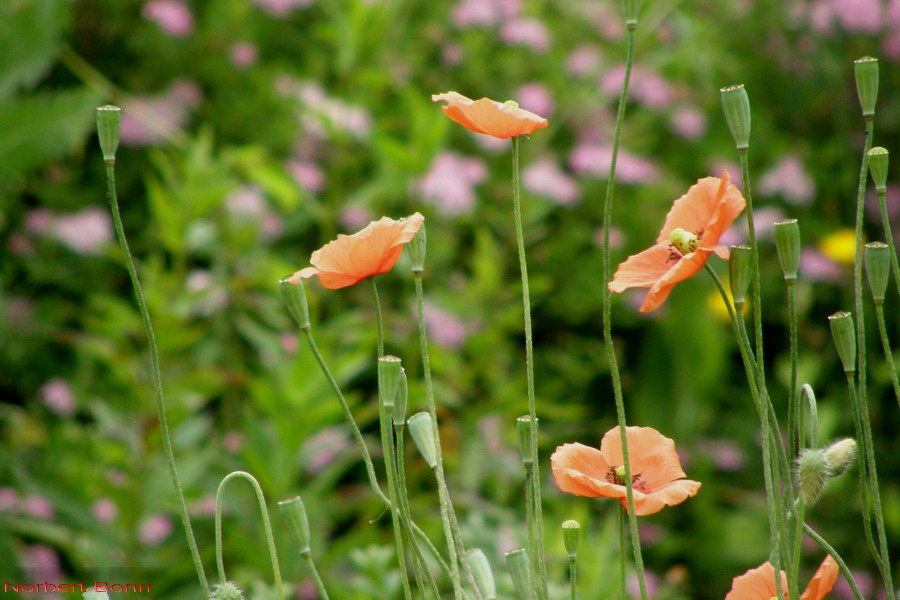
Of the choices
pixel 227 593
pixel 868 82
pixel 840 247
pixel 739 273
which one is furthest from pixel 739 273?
pixel 840 247

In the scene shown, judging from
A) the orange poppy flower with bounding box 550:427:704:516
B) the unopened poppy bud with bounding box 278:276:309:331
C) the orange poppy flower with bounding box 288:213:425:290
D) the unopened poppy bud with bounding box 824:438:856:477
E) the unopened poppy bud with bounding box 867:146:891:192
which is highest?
the unopened poppy bud with bounding box 867:146:891:192

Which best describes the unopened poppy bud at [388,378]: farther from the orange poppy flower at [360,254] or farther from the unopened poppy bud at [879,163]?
the unopened poppy bud at [879,163]

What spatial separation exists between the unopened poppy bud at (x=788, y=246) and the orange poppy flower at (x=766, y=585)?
0.12 metres

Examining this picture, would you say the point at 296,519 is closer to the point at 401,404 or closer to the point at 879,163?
the point at 401,404

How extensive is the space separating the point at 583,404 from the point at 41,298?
0.91m

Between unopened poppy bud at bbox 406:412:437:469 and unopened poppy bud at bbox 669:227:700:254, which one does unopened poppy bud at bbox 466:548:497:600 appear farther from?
unopened poppy bud at bbox 669:227:700:254

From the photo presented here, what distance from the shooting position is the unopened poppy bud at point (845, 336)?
0.38 meters

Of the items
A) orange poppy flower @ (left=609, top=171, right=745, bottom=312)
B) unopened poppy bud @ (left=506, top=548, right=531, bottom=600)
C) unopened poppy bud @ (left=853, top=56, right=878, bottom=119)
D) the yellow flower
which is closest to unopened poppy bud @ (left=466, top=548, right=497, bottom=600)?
unopened poppy bud @ (left=506, top=548, right=531, bottom=600)

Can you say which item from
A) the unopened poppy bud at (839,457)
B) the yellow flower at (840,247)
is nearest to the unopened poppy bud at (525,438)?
the unopened poppy bud at (839,457)

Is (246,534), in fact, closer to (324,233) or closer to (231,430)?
(231,430)

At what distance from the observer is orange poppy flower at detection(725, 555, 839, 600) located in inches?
15.7

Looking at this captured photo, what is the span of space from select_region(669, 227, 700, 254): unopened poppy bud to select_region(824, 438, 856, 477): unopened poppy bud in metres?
0.09

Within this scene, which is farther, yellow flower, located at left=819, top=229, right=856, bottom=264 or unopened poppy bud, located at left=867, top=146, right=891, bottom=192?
yellow flower, located at left=819, top=229, right=856, bottom=264

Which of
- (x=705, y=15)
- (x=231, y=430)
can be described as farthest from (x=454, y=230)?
(x=705, y=15)
